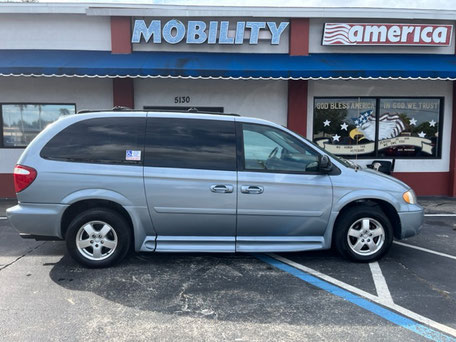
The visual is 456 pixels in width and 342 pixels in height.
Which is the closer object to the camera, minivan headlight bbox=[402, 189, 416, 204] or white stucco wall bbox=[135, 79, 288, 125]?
minivan headlight bbox=[402, 189, 416, 204]

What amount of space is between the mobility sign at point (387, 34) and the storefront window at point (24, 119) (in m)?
6.71

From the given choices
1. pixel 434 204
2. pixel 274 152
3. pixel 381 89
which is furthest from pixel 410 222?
pixel 381 89

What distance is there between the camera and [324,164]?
4.41 meters

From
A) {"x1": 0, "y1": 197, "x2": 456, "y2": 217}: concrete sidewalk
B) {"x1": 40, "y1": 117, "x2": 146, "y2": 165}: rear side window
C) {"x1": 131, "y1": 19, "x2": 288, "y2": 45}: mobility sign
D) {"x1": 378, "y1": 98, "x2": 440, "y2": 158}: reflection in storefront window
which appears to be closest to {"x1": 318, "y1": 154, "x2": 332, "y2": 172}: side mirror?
{"x1": 40, "y1": 117, "x2": 146, "y2": 165}: rear side window

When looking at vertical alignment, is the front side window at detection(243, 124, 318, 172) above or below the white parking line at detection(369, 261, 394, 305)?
above

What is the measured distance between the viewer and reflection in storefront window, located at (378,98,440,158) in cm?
943

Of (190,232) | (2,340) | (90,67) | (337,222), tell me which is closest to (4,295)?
(2,340)

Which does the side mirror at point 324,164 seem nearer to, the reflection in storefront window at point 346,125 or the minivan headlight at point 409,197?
the minivan headlight at point 409,197

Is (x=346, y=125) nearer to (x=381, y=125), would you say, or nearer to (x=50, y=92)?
(x=381, y=125)

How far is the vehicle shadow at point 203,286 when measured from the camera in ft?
11.5

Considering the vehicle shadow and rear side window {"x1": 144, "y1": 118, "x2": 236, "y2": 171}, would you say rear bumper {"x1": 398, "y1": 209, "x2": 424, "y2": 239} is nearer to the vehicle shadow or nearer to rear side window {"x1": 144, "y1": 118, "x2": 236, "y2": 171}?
the vehicle shadow

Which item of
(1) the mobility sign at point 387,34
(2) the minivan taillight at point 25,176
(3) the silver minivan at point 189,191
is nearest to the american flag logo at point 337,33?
(1) the mobility sign at point 387,34

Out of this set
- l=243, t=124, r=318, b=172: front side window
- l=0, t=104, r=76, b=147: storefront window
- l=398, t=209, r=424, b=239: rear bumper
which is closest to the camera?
l=243, t=124, r=318, b=172: front side window

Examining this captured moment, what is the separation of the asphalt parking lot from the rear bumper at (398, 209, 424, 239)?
434mm
